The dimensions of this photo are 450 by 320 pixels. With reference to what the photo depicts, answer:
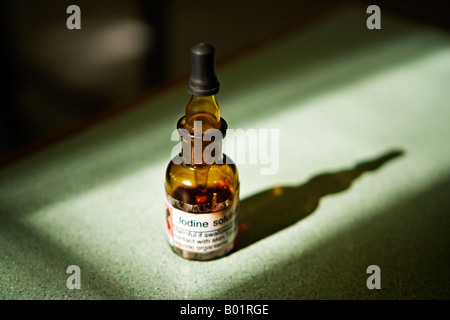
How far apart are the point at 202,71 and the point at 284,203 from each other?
0.30 metres

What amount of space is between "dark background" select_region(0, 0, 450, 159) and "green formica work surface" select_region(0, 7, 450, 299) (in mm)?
494

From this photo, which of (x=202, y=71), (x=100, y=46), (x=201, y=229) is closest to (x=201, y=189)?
(x=201, y=229)

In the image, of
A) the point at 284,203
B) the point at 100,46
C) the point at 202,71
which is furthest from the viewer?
the point at 100,46

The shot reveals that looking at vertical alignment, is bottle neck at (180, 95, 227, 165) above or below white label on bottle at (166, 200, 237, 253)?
above

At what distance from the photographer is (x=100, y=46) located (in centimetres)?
195

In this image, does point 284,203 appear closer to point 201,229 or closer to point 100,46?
point 201,229

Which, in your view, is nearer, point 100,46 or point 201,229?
point 201,229

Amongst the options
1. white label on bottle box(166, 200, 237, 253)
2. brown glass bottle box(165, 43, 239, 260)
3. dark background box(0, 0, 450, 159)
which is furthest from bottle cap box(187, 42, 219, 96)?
dark background box(0, 0, 450, 159)

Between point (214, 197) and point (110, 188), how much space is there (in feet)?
0.74

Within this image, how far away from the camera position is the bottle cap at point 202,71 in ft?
1.49

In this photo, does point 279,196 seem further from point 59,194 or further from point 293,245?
point 59,194

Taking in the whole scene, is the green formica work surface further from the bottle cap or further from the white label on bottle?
the bottle cap

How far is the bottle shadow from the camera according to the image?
0.65m

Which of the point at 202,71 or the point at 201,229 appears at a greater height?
the point at 202,71
